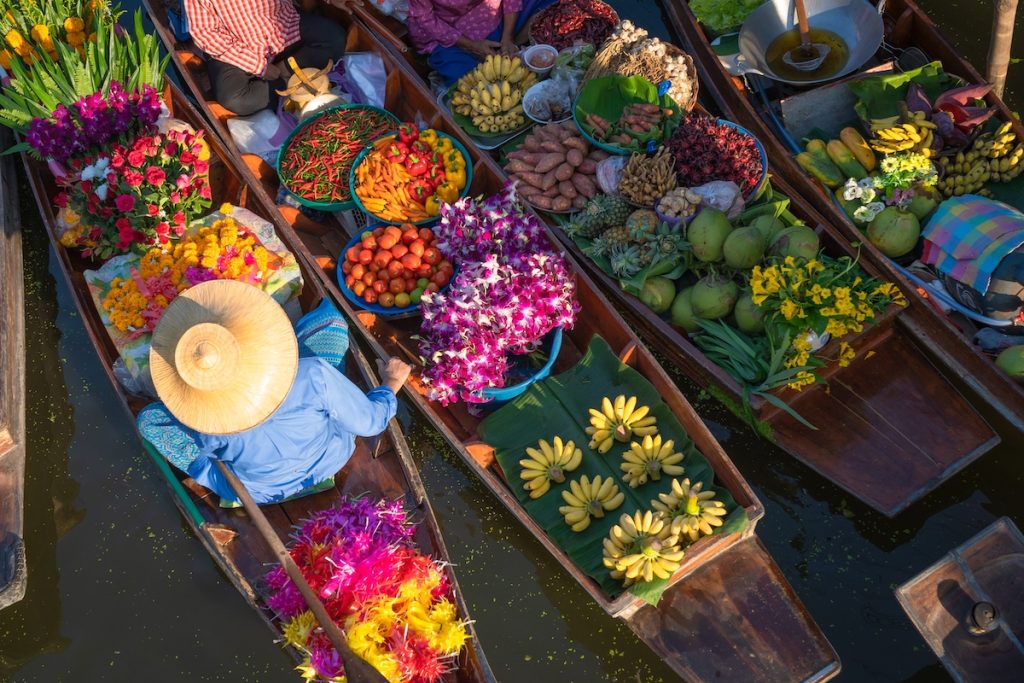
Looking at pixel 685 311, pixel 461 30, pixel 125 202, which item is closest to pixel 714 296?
pixel 685 311

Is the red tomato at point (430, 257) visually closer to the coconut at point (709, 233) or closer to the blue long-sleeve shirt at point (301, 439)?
the blue long-sleeve shirt at point (301, 439)

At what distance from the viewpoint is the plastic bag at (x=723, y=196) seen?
4730mm

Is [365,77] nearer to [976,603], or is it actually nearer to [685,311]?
[685,311]

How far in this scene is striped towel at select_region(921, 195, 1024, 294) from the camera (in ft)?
14.0

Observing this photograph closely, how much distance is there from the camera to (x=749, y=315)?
4.55m

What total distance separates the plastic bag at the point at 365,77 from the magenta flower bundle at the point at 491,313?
1.62 meters

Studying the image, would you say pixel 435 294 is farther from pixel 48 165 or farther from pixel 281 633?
pixel 48 165

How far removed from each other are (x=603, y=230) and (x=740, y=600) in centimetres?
214

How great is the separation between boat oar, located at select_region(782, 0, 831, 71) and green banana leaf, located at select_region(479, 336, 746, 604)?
7.83 ft

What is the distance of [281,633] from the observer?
407cm

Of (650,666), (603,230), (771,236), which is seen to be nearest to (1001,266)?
(771,236)

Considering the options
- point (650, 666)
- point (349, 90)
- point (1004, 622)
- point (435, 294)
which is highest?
point (349, 90)

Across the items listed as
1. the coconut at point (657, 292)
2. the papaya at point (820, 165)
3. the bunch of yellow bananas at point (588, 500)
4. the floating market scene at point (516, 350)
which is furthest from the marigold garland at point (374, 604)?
the papaya at point (820, 165)

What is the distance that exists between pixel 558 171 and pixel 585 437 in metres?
1.61
